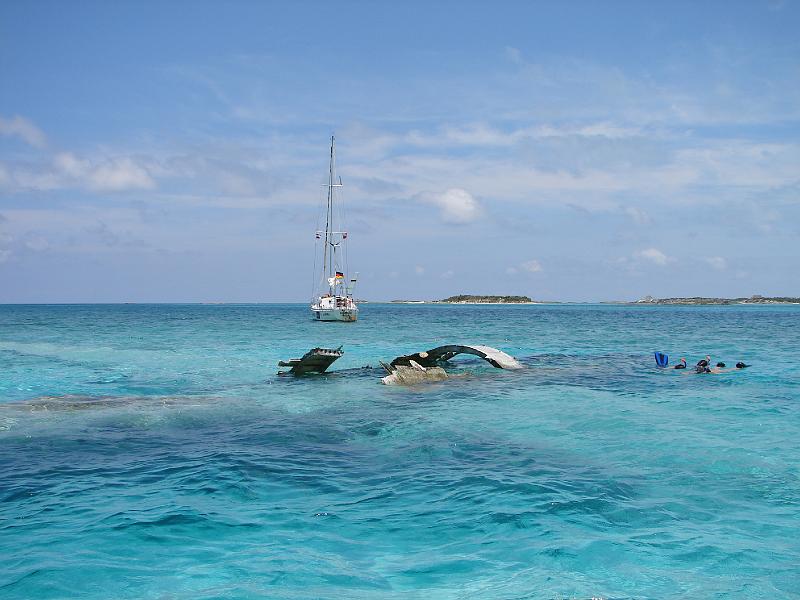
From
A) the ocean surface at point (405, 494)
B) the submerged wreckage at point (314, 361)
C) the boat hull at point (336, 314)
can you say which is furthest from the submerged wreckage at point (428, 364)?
the boat hull at point (336, 314)

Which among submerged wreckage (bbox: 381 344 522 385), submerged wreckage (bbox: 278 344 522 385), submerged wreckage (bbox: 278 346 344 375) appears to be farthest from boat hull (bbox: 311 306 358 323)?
submerged wreckage (bbox: 278 346 344 375)

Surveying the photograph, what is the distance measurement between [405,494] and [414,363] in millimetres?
13939

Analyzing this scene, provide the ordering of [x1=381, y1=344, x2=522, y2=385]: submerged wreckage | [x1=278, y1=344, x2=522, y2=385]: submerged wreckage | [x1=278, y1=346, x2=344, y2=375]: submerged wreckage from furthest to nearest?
[x1=278, y1=346, x2=344, y2=375]: submerged wreckage → [x1=278, y1=344, x2=522, y2=385]: submerged wreckage → [x1=381, y1=344, x2=522, y2=385]: submerged wreckage

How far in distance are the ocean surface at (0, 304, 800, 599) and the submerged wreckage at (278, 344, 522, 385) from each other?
2071 mm

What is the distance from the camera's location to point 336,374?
26.0 m

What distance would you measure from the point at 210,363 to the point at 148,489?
22.7 m

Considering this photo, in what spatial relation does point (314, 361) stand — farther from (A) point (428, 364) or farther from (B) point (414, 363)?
(A) point (428, 364)

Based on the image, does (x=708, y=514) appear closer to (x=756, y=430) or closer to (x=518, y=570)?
(x=518, y=570)

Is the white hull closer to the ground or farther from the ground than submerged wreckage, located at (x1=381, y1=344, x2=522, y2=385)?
farther from the ground

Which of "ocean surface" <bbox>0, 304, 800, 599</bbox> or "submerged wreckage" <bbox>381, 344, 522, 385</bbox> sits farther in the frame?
"submerged wreckage" <bbox>381, 344, 522, 385</bbox>

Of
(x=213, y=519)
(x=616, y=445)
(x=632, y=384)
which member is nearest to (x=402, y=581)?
(x=213, y=519)

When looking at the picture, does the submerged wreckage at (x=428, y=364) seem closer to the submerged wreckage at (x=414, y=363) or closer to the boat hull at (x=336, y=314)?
the submerged wreckage at (x=414, y=363)

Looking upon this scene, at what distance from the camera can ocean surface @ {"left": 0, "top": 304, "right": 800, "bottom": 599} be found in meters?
7.10

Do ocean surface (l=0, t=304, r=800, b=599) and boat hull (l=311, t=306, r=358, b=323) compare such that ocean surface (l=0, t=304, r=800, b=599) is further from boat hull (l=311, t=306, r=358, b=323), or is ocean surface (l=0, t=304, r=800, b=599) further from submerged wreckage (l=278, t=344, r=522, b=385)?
boat hull (l=311, t=306, r=358, b=323)
